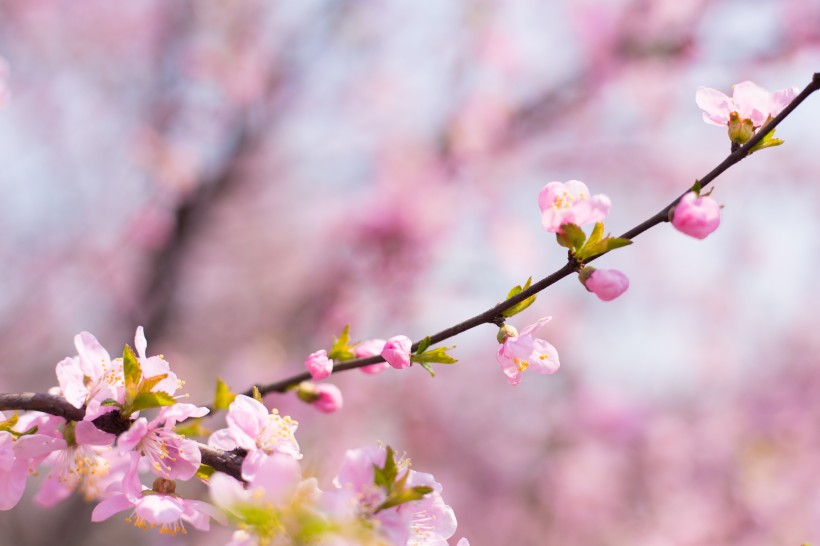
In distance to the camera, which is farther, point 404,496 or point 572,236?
point 572,236

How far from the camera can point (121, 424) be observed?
3.30 feet

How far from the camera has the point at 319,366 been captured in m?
1.16

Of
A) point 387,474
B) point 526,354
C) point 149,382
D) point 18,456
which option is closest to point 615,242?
point 526,354

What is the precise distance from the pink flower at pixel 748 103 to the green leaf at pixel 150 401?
1047 millimetres

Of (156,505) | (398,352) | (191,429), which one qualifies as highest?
(191,429)

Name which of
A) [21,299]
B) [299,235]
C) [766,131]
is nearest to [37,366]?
[21,299]

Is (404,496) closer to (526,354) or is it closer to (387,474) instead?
(387,474)

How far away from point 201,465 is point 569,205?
2.48 feet

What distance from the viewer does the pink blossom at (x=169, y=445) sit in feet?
3.22

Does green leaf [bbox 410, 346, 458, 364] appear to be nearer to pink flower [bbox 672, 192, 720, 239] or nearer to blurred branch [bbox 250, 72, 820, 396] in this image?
blurred branch [bbox 250, 72, 820, 396]

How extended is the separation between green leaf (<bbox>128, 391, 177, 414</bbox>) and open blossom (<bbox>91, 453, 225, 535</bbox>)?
0.27ft

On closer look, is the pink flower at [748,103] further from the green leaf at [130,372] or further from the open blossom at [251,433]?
the green leaf at [130,372]

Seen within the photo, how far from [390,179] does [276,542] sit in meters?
4.51

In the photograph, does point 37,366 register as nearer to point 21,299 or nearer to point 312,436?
point 21,299
